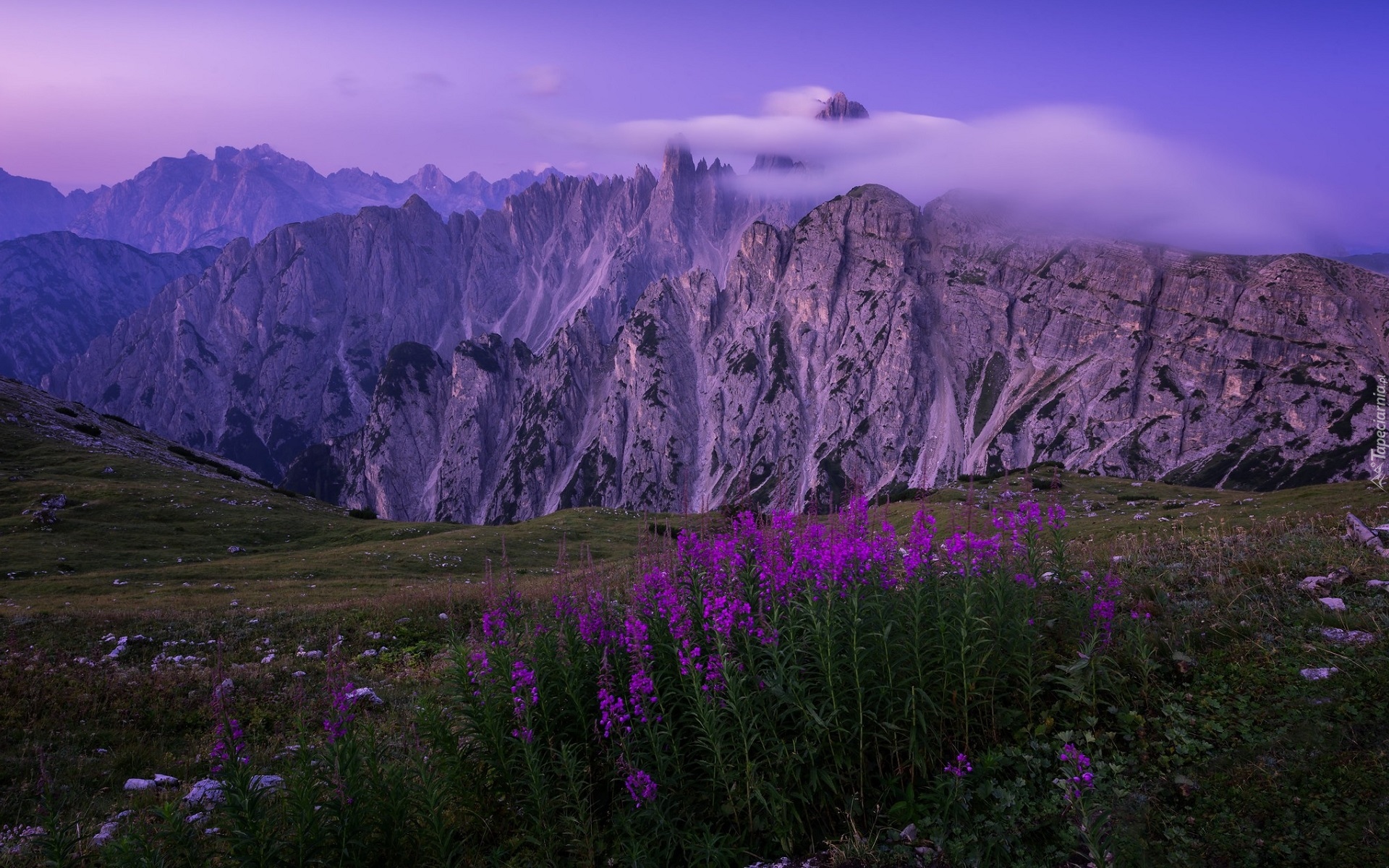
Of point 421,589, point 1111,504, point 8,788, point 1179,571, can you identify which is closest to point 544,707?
point 8,788

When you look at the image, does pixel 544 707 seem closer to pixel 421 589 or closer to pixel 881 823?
pixel 881 823

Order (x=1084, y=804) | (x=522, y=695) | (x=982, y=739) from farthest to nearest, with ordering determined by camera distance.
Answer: (x=522, y=695), (x=982, y=739), (x=1084, y=804)

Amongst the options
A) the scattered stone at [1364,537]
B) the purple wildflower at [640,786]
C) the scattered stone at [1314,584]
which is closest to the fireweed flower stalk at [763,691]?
the purple wildflower at [640,786]

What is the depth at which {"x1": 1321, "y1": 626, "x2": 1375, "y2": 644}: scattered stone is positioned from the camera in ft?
27.3

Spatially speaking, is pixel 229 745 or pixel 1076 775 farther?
pixel 229 745

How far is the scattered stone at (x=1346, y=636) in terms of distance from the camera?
8.34 m

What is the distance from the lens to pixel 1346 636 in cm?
859

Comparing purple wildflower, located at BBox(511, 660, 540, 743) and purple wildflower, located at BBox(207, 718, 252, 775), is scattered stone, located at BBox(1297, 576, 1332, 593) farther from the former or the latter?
purple wildflower, located at BBox(207, 718, 252, 775)

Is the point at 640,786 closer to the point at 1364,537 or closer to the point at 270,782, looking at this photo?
the point at 270,782

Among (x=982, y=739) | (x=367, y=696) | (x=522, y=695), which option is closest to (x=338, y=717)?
(x=522, y=695)

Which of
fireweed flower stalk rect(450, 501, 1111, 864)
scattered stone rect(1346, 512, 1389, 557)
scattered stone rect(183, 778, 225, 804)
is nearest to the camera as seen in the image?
fireweed flower stalk rect(450, 501, 1111, 864)

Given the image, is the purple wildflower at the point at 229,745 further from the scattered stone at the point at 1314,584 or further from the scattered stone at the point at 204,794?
the scattered stone at the point at 1314,584

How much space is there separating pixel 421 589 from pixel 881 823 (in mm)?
24714

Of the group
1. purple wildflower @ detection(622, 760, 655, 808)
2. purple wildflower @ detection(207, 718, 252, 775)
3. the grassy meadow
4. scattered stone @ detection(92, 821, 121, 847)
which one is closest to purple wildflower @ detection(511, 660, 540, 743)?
the grassy meadow
